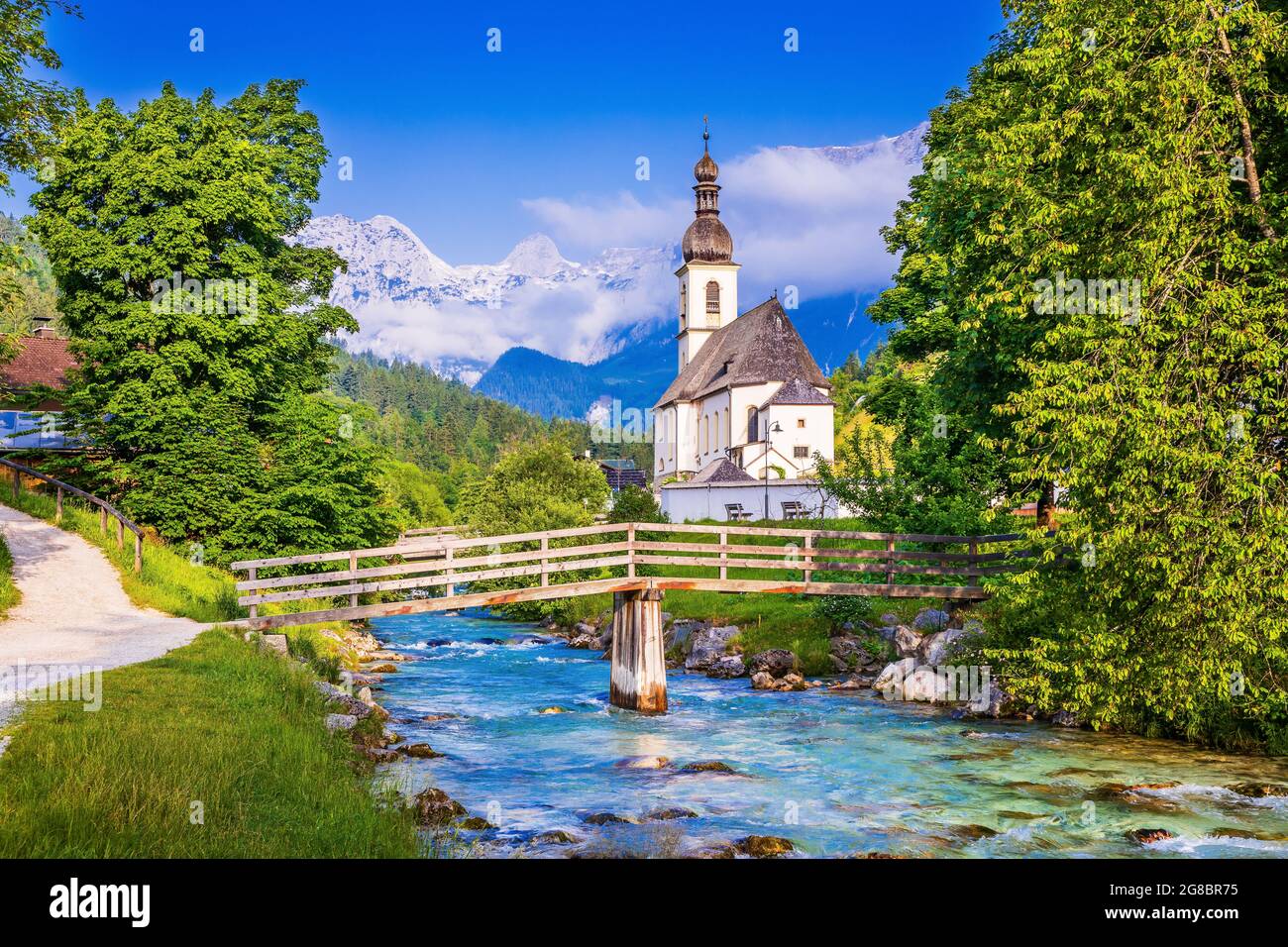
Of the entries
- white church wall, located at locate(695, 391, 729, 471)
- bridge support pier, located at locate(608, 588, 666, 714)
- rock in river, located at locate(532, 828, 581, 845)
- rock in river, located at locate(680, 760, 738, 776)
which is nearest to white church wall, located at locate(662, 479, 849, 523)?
white church wall, located at locate(695, 391, 729, 471)

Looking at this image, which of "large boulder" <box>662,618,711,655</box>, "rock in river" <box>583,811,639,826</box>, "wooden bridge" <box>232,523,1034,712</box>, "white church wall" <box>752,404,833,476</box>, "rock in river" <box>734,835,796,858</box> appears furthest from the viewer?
"white church wall" <box>752,404,833,476</box>

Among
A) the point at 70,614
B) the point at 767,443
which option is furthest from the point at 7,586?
the point at 767,443

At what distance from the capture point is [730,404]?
80.4 m

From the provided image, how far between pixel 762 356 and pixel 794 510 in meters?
25.6

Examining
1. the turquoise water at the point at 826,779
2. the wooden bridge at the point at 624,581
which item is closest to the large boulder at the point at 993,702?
the turquoise water at the point at 826,779

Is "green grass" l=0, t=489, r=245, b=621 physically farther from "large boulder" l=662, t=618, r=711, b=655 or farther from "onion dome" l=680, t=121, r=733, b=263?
"onion dome" l=680, t=121, r=733, b=263

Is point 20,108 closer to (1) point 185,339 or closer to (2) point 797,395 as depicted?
(1) point 185,339

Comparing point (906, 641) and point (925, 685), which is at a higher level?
point (906, 641)

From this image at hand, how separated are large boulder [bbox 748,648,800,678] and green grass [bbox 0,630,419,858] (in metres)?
14.5

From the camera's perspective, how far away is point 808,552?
25.5 m

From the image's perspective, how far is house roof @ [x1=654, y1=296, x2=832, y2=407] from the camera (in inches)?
3123

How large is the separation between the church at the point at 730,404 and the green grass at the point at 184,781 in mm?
39217
